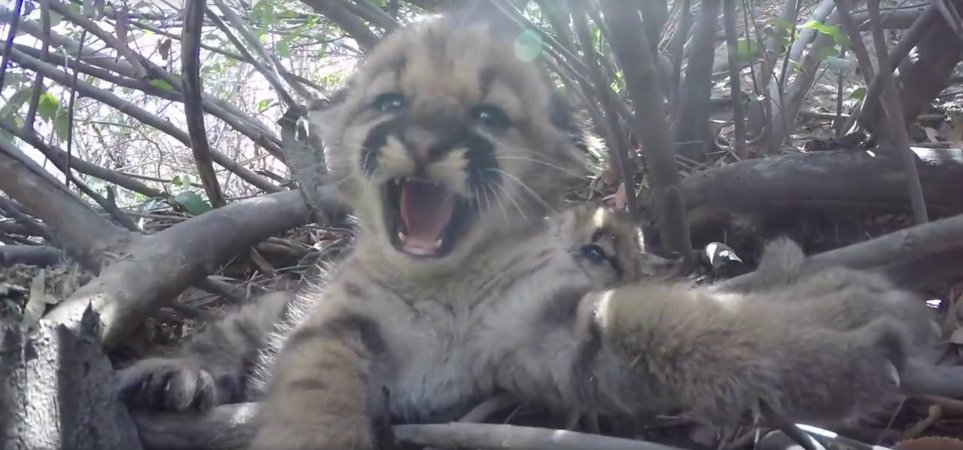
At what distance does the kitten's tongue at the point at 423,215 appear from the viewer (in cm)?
240

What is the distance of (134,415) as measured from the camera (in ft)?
7.41

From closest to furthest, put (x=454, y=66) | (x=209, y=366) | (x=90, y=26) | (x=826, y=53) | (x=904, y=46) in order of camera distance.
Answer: (x=454, y=66) < (x=209, y=366) < (x=904, y=46) < (x=826, y=53) < (x=90, y=26)

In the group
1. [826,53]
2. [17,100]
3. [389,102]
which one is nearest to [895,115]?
[826,53]

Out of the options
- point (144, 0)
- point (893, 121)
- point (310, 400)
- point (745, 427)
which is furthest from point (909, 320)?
point (144, 0)

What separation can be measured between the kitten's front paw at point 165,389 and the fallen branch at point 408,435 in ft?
0.10

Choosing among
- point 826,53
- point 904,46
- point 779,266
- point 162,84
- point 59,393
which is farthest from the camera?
point 162,84

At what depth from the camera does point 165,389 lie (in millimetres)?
2303

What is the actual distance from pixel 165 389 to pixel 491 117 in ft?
3.49

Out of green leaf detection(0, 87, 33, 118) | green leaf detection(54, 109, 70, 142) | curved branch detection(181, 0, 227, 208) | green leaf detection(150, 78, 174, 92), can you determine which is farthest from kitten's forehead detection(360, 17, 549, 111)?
A: green leaf detection(0, 87, 33, 118)

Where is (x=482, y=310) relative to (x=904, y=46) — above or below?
below

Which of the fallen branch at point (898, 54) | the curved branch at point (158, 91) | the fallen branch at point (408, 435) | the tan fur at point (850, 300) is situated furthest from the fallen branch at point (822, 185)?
the curved branch at point (158, 91)

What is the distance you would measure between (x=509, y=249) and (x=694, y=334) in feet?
2.12

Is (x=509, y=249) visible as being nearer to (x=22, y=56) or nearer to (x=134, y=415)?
(x=134, y=415)

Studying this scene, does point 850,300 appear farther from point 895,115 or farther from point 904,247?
point 895,115
